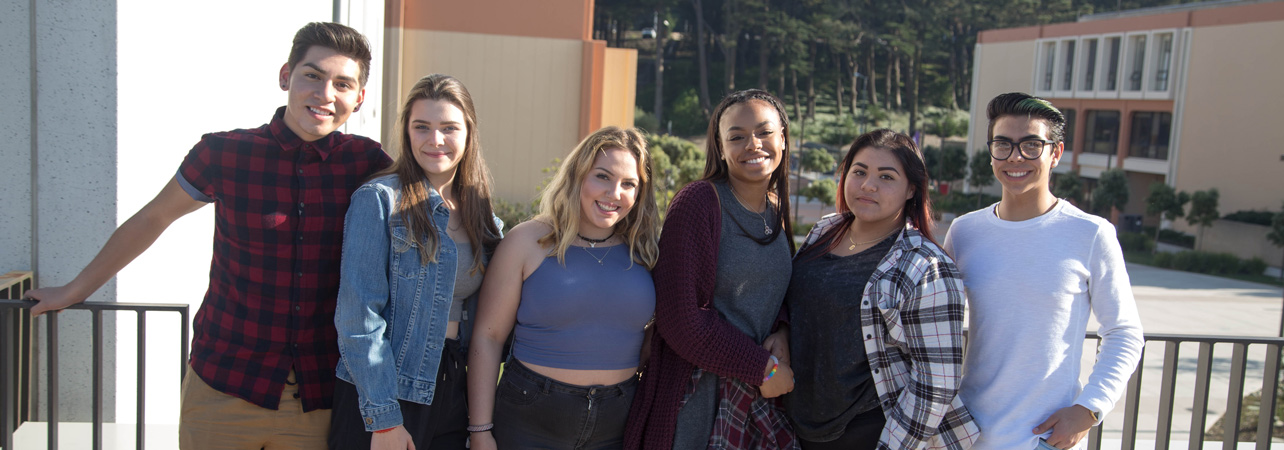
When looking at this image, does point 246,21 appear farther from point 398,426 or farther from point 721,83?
point 721,83

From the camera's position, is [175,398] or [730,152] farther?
[175,398]

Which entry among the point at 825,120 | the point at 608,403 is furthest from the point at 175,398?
the point at 825,120

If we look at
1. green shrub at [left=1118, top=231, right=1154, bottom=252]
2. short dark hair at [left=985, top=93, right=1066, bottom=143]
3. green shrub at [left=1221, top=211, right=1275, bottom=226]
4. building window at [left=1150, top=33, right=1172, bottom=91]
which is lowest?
green shrub at [left=1118, top=231, right=1154, bottom=252]

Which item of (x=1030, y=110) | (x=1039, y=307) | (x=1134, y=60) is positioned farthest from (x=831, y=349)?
(x=1134, y=60)

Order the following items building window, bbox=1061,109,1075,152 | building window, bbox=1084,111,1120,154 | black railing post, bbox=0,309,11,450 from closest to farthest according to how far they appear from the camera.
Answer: black railing post, bbox=0,309,11,450 < building window, bbox=1084,111,1120,154 < building window, bbox=1061,109,1075,152

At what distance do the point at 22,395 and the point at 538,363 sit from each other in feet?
8.83

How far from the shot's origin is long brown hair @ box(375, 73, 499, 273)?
2416 mm

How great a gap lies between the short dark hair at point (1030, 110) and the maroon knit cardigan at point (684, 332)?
0.93 metres

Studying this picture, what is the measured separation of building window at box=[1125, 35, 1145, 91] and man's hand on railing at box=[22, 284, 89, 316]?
136 ft

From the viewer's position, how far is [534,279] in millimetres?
2617

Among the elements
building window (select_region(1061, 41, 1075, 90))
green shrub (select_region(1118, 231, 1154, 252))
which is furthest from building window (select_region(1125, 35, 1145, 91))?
green shrub (select_region(1118, 231, 1154, 252))

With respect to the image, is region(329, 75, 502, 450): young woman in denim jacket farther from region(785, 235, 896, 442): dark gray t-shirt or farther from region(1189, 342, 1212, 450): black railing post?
region(1189, 342, 1212, 450): black railing post

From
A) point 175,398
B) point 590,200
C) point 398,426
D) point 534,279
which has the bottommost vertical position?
point 175,398

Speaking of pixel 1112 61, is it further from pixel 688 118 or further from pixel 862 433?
pixel 862 433
